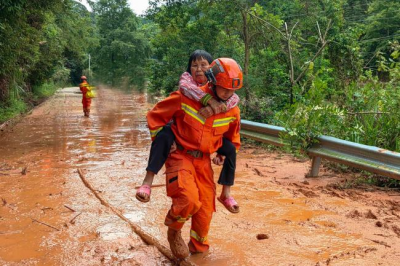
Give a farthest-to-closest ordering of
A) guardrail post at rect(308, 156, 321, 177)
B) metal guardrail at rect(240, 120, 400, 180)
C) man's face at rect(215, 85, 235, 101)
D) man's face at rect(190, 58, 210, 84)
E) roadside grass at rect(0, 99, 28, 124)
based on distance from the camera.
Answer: roadside grass at rect(0, 99, 28, 124), guardrail post at rect(308, 156, 321, 177), metal guardrail at rect(240, 120, 400, 180), man's face at rect(190, 58, 210, 84), man's face at rect(215, 85, 235, 101)

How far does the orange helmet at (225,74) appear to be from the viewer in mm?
3320

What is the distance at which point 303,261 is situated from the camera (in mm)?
3607

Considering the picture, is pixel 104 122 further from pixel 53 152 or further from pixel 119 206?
pixel 119 206

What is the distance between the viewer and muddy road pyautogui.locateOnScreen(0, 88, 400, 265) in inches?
148

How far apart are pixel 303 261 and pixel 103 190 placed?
A: 3.42 m

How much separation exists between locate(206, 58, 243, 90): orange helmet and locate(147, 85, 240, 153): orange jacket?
0.20 meters

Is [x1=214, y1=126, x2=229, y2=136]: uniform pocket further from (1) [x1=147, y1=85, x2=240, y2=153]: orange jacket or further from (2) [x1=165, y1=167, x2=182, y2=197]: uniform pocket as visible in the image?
(2) [x1=165, y1=167, x2=182, y2=197]: uniform pocket

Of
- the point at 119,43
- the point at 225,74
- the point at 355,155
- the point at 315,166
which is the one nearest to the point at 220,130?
the point at 225,74

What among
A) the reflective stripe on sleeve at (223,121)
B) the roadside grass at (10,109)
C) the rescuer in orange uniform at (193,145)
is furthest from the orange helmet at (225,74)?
the roadside grass at (10,109)

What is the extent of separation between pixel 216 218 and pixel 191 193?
1.63m

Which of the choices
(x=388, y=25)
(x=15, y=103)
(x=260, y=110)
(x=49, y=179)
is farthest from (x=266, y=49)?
(x=388, y=25)

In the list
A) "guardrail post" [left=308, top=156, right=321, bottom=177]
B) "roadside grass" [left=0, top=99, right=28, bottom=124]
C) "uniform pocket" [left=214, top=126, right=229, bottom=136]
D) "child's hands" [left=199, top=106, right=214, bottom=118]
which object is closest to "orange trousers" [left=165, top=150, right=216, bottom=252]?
"uniform pocket" [left=214, top=126, right=229, bottom=136]

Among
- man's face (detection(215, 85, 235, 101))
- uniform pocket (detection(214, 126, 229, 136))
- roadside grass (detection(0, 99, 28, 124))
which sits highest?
man's face (detection(215, 85, 235, 101))

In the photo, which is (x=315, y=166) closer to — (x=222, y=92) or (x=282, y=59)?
(x=222, y=92)
